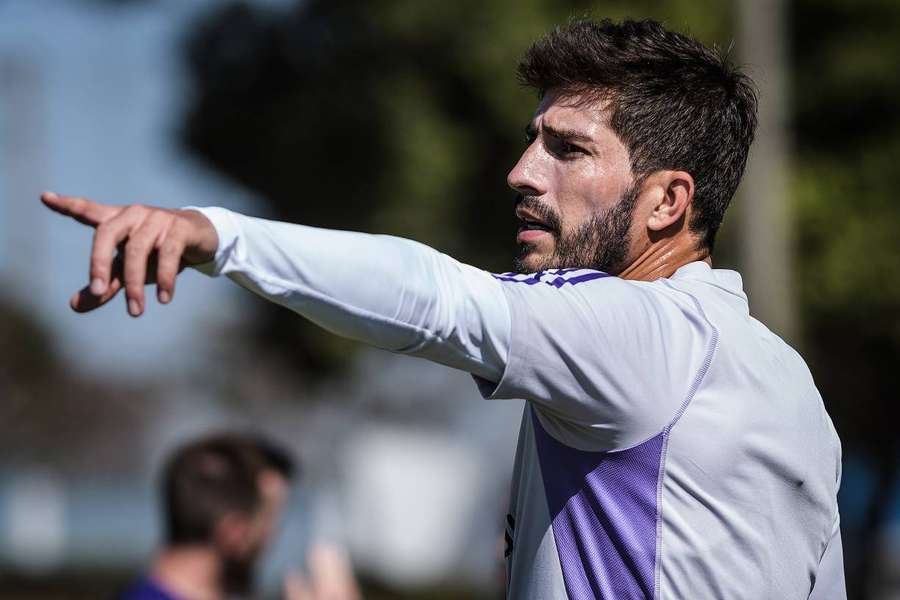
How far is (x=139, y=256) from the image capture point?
2.08 m

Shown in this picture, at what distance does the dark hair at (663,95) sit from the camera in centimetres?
297

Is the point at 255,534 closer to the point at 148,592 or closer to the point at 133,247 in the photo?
the point at 148,592

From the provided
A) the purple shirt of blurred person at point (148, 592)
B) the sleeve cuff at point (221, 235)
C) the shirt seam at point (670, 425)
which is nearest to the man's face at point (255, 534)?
the purple shirt of blurred person at point (148, 592)

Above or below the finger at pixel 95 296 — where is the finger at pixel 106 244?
above

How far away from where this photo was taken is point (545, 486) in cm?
278

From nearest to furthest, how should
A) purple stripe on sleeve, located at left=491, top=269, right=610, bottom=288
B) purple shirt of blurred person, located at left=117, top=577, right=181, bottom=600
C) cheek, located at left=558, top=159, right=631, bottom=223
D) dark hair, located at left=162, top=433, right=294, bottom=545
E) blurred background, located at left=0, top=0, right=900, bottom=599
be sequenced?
purple stripe on sleeve, located at left=491, top=269, right=610, bottom=288, cheek, located at left=558, top=159, right=631, bottom=223, purple shirt of blurred person, located at left=117, top=577, right=181, bottom=600, dark hair, located at left=162, top=433, right=294, bottom=545, blurred background, located at left=0, top=0, right=900, bottom=599

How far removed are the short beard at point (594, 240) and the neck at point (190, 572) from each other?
2366 millimetres

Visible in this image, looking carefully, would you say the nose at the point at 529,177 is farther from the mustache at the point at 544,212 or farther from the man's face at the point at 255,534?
the man's face at the point at 255,534

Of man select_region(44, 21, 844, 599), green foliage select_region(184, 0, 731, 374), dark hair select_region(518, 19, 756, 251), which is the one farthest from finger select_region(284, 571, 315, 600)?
green foliage select_region(184, 0, 731, 374)

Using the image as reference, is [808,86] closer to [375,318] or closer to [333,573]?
[333,573]

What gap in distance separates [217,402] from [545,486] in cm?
2975

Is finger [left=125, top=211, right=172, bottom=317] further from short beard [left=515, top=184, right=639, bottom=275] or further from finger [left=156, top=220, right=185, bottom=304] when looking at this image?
short beard [left=515, top=184, right=639, bottom=275]

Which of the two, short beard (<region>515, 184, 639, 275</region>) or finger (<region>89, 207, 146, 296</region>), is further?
short beard (<region>515, 184, 639, 275</region>)

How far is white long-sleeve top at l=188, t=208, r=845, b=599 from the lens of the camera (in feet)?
7.47
